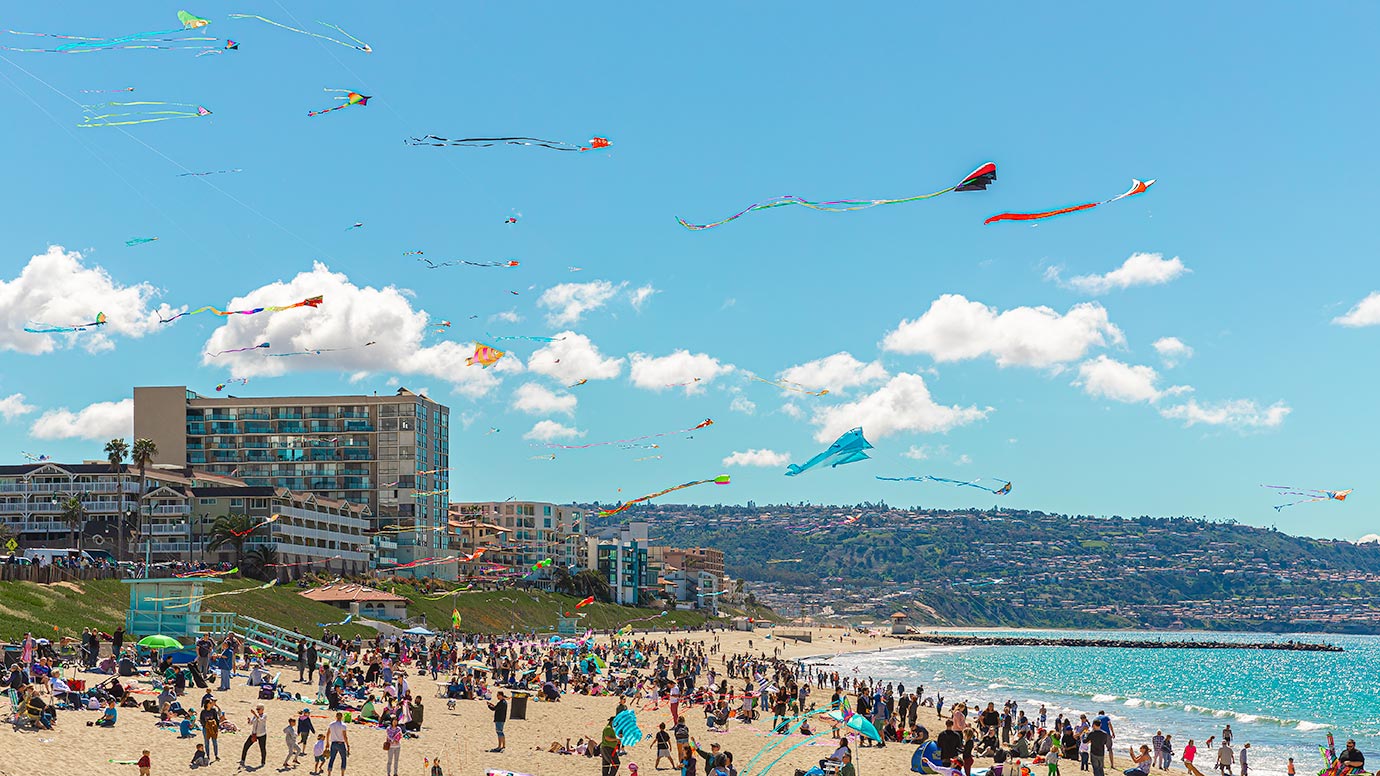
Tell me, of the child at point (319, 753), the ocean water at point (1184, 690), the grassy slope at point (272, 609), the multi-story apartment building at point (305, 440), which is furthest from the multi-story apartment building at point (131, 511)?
the child at point (319, 753)

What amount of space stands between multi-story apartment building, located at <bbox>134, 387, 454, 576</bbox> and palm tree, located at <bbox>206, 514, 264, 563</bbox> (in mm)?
31440

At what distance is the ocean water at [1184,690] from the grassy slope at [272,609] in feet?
74.9

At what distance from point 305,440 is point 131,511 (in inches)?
1290

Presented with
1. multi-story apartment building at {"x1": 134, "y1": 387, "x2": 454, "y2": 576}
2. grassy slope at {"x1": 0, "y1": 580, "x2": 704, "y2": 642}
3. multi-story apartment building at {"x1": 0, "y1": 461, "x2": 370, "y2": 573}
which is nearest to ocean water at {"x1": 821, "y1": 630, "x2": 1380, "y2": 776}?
grassy slope at {"x1": 0, "y1": 580, "x2": 704, "y2": 642}

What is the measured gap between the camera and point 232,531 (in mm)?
75562

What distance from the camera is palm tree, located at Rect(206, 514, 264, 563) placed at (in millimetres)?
76250

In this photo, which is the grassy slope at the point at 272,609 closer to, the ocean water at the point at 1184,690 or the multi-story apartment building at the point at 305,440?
the multi-story apartment building at the point at 305,440

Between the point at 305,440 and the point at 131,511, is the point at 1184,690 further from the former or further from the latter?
the point at 305,440

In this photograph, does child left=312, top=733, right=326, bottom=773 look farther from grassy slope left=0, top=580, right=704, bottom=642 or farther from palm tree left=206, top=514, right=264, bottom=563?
palm tree left=206, top=514, right=264, bottom=563

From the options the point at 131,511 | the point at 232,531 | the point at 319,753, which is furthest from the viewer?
the point at 131,511

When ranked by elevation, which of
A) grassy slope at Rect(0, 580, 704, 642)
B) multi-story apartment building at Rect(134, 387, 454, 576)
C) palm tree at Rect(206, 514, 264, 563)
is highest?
multi-story apartment building at Rect(134, 387, 454, 576)

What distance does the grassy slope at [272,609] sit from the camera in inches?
1617

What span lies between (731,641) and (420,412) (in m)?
33.7

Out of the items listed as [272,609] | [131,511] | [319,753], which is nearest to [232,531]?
[131,511]
